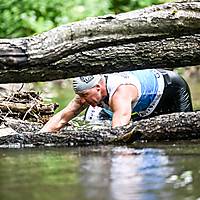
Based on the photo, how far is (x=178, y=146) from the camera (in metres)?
4.71

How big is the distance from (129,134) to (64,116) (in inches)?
64.7

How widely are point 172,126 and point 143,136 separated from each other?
0.25m

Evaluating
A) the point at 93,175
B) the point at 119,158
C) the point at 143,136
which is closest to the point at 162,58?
the point at 143,136

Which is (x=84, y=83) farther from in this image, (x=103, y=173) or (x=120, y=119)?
(x=103, y=173)

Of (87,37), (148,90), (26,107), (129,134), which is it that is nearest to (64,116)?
(26,107)

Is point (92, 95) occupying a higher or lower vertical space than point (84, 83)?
lower

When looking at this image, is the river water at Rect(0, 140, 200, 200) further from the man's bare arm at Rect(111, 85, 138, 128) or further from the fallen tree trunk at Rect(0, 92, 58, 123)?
the fallen tree trunk at Rect(0, 92, 58, 123)

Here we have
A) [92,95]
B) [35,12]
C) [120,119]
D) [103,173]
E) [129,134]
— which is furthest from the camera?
[35,12]

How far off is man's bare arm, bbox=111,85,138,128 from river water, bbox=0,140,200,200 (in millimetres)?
1123

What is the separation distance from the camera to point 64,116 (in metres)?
6.61

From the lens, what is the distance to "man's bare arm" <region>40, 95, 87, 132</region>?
20.8 feet

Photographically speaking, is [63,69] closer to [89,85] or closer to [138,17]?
[138,17]

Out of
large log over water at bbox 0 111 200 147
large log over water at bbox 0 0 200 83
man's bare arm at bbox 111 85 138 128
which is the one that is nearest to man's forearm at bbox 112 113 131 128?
man's bare arm at bbox 111 85 138 128

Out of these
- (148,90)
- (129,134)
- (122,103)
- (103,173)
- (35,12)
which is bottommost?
(103,173)
